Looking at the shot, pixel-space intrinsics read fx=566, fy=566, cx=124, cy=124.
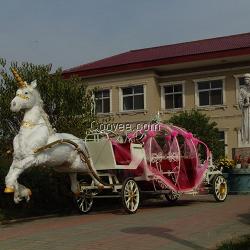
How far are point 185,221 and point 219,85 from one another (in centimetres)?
2595

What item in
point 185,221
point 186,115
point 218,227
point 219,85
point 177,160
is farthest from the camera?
point 219,85

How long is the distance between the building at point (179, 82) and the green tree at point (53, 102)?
16.6 meters

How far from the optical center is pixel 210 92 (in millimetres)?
37062

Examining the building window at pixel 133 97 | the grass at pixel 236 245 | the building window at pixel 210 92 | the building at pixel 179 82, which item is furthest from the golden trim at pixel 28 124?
the building window at pixel 133 97

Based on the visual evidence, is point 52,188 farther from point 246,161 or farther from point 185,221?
point 246,161

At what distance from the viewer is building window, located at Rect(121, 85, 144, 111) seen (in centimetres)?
3872

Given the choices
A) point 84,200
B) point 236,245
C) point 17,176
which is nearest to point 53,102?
point 84,200

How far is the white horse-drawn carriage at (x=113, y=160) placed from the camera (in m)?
12.0

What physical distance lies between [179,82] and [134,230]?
28.0 meters

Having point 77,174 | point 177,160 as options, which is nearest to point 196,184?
point 177,160

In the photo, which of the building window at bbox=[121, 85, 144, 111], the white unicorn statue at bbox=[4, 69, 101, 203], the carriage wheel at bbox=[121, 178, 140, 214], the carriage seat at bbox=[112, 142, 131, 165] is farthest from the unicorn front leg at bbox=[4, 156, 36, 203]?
the building window at bbox=[121, 85, 144, 111]

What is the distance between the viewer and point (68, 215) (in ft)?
46.6

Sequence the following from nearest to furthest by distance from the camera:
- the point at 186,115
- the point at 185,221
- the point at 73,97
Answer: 1. the point at 185,221
2. the point at 73,97
3. the point at 186,115

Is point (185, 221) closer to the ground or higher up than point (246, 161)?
closer to the ground
